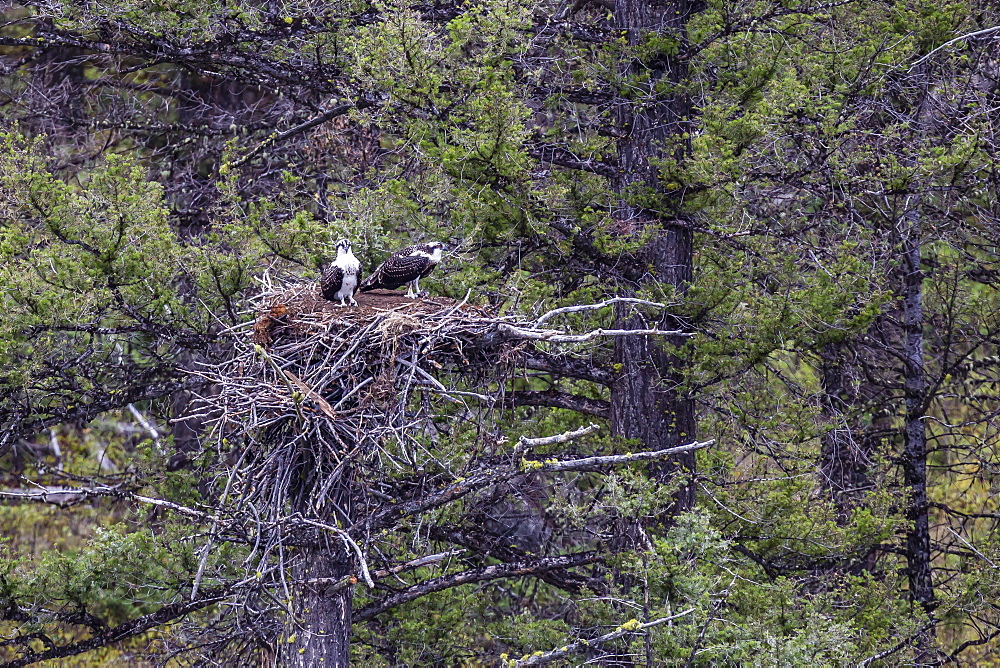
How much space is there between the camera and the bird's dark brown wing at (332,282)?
658 centimetres

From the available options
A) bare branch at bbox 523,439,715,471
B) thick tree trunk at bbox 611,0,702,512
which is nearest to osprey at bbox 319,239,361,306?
bare branch at bbox 523,439,715,471

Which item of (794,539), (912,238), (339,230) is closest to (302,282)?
(339,230)

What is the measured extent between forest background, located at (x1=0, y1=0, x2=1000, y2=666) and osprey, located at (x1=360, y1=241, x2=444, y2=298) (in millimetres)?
475

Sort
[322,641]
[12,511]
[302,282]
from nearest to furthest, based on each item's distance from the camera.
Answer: [322,641], [302,282], [12,511]

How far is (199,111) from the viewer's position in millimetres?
11047

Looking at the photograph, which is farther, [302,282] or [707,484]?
[707,484]

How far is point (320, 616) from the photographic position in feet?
22.7

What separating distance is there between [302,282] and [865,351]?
622 centimetres

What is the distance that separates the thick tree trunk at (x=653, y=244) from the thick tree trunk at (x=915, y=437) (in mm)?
2368

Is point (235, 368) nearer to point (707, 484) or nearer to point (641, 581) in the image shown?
point (641, 581)

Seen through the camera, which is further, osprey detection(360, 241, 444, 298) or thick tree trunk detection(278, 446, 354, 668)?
osprey detection(360, 241, 444, 298)

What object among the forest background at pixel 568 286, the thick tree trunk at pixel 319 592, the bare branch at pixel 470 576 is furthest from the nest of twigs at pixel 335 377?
the bare branch at pixel 470 576

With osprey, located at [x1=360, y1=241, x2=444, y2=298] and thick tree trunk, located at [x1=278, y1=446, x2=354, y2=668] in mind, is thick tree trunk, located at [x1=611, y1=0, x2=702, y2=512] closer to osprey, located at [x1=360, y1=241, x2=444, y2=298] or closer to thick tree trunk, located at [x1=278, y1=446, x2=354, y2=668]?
osprey, located at [x1=360, y1=241, x2=444, y2=298]

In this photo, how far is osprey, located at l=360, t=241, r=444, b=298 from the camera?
23.0 ft
